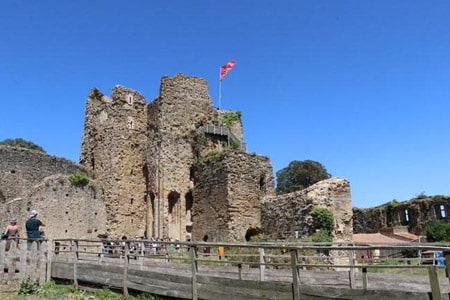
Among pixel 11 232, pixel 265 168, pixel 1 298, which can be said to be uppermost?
pixel 265 168

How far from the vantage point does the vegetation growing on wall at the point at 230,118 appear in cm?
3428

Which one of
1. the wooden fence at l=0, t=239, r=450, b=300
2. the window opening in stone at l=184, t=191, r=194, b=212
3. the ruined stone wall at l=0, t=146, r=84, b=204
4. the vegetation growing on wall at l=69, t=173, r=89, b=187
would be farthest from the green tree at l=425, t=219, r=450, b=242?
the ruined stone wall at l=0, t=146, r=84, b=204

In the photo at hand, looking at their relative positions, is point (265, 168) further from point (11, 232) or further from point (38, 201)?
point (11, 232)

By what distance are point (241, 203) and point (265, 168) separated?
3386 mm

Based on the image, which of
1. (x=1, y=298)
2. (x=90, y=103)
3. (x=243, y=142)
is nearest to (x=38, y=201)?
(x=90, y=103)

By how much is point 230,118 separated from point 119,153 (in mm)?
8999

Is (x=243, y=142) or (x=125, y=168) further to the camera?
(x=243, y=142)

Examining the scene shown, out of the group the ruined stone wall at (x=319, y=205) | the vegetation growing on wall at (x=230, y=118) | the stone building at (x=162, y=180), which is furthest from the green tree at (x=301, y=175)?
the ruined stone wall at (x=319, y=205)

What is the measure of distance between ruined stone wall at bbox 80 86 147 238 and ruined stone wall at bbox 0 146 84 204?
187 inches

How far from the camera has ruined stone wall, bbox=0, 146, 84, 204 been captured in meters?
23.0

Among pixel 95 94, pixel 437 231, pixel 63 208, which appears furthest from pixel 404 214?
pixel 63 208

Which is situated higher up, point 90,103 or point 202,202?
point 90,103

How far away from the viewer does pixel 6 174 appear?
75.5 feet

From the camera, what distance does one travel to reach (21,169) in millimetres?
23719
